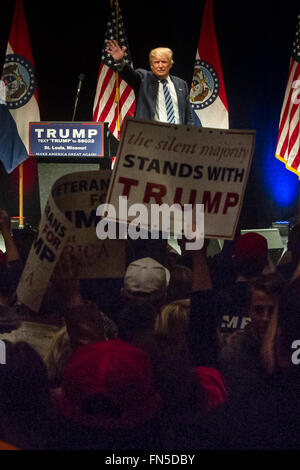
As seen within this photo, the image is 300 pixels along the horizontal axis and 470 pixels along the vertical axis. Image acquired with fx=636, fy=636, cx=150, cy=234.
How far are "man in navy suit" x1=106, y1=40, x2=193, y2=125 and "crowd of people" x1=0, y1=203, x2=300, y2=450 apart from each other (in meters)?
2.24

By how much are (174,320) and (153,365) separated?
1.75 ft

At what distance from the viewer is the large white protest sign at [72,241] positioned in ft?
6.95

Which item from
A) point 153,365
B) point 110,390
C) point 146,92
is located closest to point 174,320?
point 153,365

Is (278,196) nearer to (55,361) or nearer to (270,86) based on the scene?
(270,86)

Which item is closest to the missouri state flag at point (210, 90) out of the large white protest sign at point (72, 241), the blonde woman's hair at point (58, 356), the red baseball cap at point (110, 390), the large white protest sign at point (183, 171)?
the large white protest sign at point (183, 171)

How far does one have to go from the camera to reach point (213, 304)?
2.01m

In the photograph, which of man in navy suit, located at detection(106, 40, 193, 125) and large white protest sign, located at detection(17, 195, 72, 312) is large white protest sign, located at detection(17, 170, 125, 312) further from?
man in navy suit, located at detection(106, 40, 193, 125)

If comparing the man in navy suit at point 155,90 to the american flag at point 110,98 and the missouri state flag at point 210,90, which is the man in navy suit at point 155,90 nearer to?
the missouri state flag at point 210,90

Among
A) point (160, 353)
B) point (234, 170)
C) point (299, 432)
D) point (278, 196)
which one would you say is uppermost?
point (234, 170)

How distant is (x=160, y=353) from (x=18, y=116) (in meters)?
6.02

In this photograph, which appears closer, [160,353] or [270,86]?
[160,353]

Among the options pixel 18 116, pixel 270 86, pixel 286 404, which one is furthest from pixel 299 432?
pixel 270 86

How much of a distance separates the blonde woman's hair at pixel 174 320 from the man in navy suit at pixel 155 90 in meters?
2.64

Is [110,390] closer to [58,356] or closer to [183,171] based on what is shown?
[58,356]
